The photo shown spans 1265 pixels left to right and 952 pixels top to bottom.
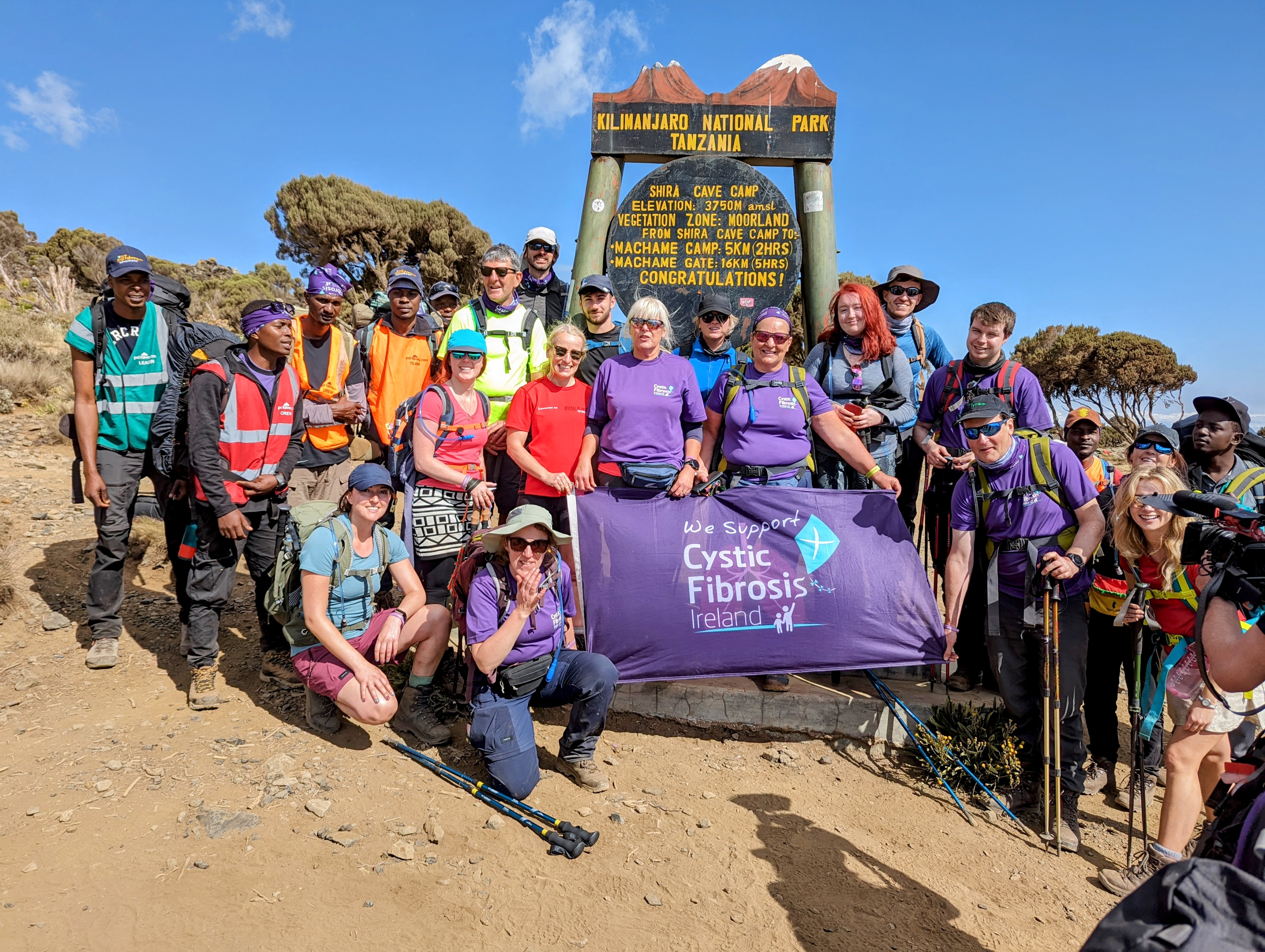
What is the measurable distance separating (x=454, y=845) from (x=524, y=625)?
1.06 metres

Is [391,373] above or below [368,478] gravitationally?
above

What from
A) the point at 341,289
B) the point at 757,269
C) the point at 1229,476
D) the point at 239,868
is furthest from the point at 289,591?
the point at 1229,476

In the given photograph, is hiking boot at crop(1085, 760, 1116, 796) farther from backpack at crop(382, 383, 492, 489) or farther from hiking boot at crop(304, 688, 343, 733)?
hiking boot at crop(304, 688, 343, 733)

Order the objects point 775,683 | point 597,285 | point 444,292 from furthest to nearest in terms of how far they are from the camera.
Result: 1. point 444,292
2. point 597,285
3. point 775,683

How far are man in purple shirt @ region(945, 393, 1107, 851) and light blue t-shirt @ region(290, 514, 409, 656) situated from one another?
3266 mm

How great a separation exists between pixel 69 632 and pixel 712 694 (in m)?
4.74

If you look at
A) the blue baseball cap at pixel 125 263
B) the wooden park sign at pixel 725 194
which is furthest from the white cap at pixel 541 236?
the blue baseball cap at pixel 125 263

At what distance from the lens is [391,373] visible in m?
5.22

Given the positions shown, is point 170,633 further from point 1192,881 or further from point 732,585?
point 1192,881

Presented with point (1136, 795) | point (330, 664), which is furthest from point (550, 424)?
point (1136, 795)

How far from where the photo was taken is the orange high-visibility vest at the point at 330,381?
4840 mm

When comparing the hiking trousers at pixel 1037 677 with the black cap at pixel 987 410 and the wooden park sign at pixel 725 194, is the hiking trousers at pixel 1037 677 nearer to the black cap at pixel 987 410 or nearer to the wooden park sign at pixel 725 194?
the black cap at pixel 987 410

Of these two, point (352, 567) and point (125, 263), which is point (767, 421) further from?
point (125, 263)

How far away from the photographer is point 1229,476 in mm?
3994
